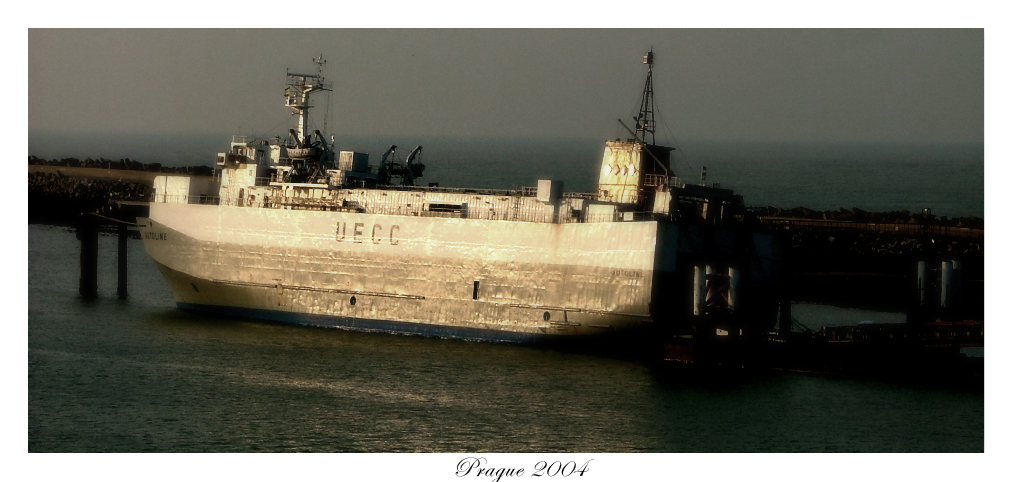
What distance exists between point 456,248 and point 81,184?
4298 cm

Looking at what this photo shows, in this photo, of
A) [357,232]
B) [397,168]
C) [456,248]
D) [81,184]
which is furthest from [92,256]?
[81,184]

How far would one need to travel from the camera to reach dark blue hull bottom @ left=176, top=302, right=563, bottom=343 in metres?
40.6

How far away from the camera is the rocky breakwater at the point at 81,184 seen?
A: 244ft

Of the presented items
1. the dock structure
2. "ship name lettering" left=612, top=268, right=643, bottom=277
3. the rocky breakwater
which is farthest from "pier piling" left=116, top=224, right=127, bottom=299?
"ship name lettering" left=612, top=268, right=643, bottom=277

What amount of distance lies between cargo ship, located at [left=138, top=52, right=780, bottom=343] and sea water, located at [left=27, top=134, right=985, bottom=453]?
1.08 meters

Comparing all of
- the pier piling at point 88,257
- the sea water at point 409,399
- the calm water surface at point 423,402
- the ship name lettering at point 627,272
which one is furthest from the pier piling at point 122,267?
the ship name lettering at point 627,272

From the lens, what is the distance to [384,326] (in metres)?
42.7

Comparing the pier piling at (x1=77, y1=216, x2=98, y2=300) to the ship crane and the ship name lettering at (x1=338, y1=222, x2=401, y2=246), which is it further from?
the ship name lettering at (x1=338, y1=222, x2=401, y2=246)

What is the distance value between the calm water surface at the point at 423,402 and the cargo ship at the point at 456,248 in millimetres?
1275

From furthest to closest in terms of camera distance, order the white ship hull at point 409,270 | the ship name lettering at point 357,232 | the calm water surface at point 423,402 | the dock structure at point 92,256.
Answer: the dock structure at point 92,256 → the ship name lettering at point 357,232 → the white ship hull at point 409,270 → the calm water surface at point 423,402

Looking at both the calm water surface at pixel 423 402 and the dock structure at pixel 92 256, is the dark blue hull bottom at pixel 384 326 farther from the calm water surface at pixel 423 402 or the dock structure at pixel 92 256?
the dock structure at pixel 92 256

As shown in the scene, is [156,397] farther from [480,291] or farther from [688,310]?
[688,310]

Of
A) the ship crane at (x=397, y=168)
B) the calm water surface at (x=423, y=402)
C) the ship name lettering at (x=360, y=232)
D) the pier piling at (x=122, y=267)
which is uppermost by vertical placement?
the ship crane at (x=397, y=168)

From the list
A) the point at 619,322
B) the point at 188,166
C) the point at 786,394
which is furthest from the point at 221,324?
the point at 188,166
